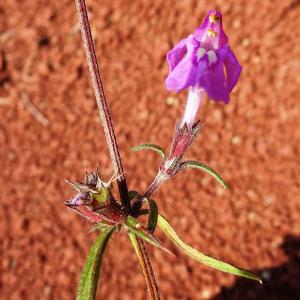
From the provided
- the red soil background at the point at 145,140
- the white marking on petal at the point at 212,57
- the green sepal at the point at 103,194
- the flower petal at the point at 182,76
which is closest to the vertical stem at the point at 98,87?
the green sepal at the point at 103,194

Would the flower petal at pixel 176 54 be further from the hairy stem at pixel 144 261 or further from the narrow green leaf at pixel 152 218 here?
the hairy stem at pixel 144 261

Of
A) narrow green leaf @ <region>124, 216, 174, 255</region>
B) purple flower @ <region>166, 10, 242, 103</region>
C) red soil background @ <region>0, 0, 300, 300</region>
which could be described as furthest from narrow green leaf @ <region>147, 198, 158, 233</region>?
red soil background @ <region>0, 0, 300, 300</region>

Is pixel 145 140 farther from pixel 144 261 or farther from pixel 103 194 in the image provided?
pixel 103 194

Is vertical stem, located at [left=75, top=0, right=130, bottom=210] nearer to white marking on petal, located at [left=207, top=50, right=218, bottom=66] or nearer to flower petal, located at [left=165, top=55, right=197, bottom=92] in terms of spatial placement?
flower petal, located at [left=165, top=55, right=197, bottom=92]

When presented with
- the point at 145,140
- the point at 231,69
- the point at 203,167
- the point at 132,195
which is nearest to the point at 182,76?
the point at 231,69

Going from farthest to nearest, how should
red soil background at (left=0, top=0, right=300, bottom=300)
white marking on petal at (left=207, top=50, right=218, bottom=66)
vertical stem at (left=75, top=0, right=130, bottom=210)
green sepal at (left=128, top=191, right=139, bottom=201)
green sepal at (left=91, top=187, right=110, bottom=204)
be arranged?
red soil background at (left=0, top=0, right=300, bottom=300)
green sepal at (left=128, top=191, right=139, bottom=201)
green sepal at (left=91, top=187, right=110, bottom=204)
white marking on petal at (left=207, top=50, right=218, bottom=66)
vertical stem at (left=75, top=0, right=130, bottom=210)

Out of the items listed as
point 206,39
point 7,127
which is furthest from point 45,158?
point 206,39
